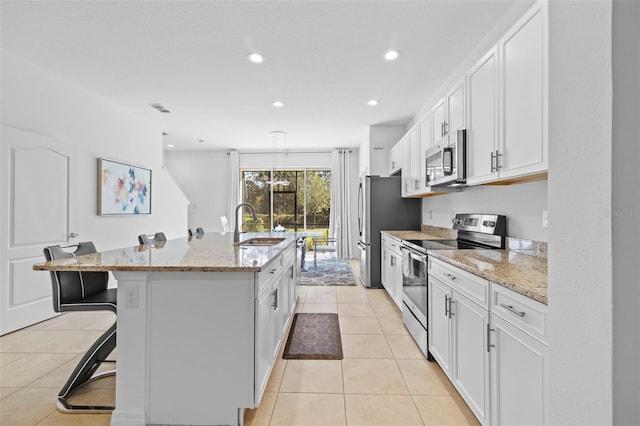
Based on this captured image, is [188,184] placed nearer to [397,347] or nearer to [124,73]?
[124,73]

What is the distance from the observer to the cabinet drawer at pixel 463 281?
151cm

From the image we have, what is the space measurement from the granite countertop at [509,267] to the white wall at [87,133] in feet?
13.8

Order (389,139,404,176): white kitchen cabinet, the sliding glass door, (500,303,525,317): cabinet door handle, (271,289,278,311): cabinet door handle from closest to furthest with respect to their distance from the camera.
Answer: (500,303,525,317): cabinet door handle → (271,289,278,311): cabinet door handle → (389,139,404,176): white kitchen cabinet → the sliding glass door

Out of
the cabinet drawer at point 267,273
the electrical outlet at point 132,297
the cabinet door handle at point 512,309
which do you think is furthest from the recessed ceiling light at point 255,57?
the cabinet door handle at point 512,309

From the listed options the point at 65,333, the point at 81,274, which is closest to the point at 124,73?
the point at 81,274

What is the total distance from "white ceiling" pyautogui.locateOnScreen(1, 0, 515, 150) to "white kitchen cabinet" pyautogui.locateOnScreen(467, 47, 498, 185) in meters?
0.62

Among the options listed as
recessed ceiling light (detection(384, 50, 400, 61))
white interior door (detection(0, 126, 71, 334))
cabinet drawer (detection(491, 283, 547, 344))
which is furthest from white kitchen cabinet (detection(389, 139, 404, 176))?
white interior door (detection(0, 126, 71, 334))

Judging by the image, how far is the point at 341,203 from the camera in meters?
7.54

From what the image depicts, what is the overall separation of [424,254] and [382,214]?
7.10ft

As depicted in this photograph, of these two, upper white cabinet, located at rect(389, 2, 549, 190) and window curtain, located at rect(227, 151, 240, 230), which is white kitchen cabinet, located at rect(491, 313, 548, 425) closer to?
upper white cabinet, located at rect(389, 2, 549, 190)

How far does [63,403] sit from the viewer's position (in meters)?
1.84

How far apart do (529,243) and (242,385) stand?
2.04m

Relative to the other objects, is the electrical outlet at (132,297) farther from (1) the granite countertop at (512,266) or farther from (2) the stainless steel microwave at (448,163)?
(2) the stainless steel microwave at (448,163)

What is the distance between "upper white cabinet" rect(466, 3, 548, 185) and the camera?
5.14 ft
